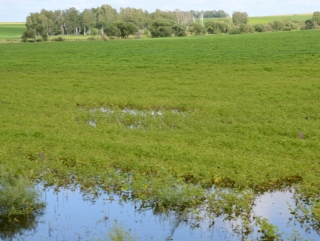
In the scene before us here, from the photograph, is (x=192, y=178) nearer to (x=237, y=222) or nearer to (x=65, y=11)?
→ (x=237, y=222)

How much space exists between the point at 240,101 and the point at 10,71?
2365cm

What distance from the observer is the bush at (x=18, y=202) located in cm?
1122

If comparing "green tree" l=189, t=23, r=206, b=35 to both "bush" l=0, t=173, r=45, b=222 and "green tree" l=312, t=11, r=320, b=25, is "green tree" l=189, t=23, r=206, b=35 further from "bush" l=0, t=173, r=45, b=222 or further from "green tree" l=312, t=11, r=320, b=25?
"bush" l=0, t=173, r=45, b=222

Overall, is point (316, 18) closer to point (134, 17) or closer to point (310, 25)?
point (310, 25)

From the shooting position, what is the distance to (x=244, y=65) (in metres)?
38.4

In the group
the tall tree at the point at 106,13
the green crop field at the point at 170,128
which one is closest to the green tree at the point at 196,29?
the tall tree at the point at 106,13

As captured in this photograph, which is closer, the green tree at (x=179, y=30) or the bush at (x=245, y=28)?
the bush at (x=245, y=28)

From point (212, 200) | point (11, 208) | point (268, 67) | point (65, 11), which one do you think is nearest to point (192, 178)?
point (212, 200)

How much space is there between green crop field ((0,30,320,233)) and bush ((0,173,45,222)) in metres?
1.79

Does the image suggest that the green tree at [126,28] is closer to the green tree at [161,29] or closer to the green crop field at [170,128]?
the green tree at [161,29]

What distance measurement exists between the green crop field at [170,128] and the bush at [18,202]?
1.79 m

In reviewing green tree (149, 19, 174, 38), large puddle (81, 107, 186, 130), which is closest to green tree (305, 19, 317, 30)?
green tree (149, 19, 174, 38)

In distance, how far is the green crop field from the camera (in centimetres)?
1347

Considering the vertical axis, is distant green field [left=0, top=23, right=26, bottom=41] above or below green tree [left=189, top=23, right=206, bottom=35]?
below
